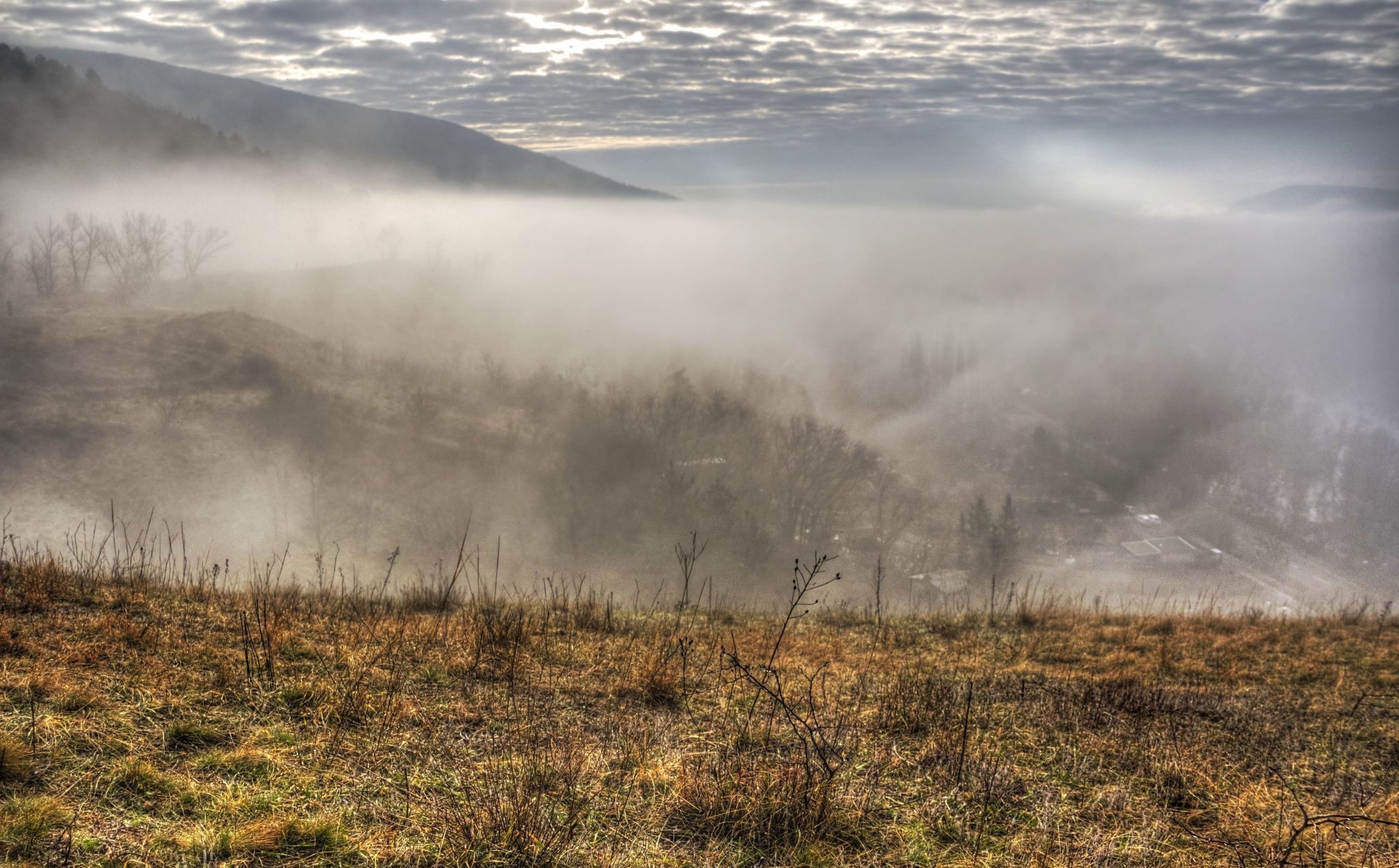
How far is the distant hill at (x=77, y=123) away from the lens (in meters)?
134

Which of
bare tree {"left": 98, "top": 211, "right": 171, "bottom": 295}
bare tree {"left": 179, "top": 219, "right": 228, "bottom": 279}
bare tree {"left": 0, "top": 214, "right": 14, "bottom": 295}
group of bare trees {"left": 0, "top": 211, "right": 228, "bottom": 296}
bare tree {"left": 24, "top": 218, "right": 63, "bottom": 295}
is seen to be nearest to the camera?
bare tree {"left": 0, "top": 214, "right": 14, "bottom": 295}

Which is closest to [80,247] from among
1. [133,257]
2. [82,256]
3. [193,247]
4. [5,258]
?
[82,256]

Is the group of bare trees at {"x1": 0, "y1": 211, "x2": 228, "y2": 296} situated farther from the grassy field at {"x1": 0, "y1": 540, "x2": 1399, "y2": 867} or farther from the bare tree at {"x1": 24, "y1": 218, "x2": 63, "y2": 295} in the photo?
the grassy field at {"x1": 0, "y1": 540, "x2": 1399, "y2": 867}

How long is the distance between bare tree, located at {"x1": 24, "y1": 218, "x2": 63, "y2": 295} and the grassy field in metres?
91.2

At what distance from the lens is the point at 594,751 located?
16.6 feet

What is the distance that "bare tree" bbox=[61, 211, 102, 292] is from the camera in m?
82.2

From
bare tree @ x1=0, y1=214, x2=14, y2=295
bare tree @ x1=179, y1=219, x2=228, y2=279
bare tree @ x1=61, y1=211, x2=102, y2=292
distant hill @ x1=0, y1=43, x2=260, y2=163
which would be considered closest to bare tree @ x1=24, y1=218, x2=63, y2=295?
bare tree @ x1=61, y1=211, x2=102, y2=292

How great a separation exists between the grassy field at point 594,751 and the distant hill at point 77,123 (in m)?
169

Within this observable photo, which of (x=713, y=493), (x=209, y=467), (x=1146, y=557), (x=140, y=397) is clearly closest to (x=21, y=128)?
(x=140, y=397)

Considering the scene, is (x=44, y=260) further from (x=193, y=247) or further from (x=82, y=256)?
(x=193, y=247)

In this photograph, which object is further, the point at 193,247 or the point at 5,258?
the point at 193,247

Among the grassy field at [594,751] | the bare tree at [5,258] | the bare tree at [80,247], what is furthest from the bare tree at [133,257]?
the grassy field at [594,751]

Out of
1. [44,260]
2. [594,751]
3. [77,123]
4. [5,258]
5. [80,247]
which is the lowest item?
[44,260]

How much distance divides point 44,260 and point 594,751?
106738mm
